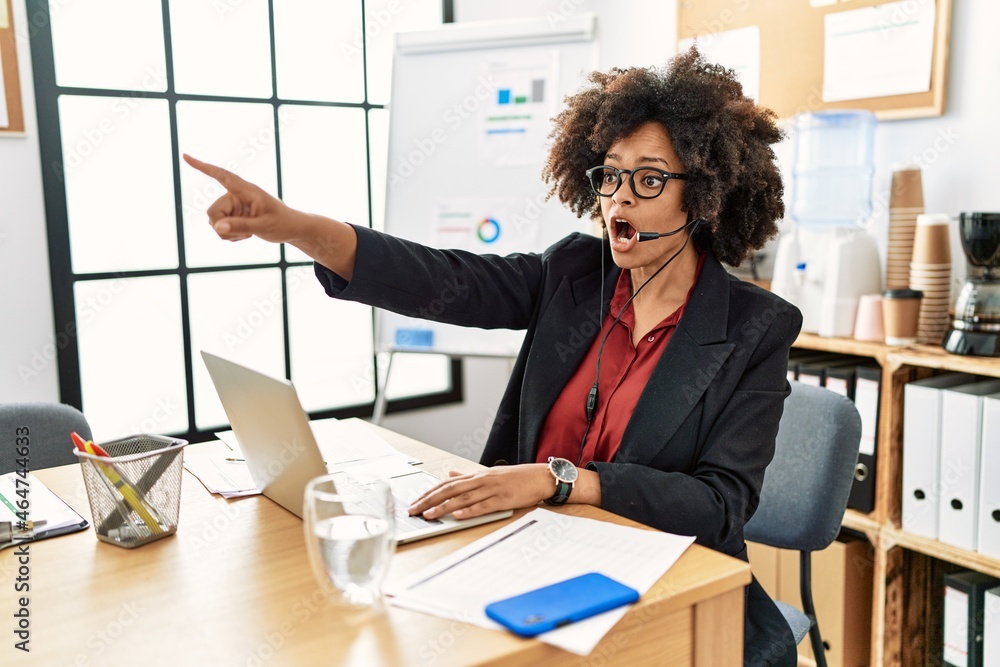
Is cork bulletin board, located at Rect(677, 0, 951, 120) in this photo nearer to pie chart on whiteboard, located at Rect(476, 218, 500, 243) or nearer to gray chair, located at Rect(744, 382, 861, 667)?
pie chart on whiteboard, located at Rect(476, 218, 500, 243)

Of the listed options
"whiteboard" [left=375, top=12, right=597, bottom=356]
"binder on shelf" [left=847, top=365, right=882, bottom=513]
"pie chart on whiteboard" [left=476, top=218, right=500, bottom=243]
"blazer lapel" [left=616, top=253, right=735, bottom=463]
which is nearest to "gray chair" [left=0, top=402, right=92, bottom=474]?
"blazer lapel" [left=616, top=253, right=735, bottom=463]

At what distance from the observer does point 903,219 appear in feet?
7.59

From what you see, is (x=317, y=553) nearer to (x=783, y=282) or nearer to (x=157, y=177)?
(x=783, y=282)

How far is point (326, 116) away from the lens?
3.13 meters

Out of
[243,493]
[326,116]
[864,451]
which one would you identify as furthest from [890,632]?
[326,116]

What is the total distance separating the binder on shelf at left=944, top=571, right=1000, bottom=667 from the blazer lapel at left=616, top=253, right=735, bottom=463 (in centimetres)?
116

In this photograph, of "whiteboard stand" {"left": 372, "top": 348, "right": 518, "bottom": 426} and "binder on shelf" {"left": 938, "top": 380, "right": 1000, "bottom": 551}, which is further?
"whiteboard stand" {"left": 372, "top": 348, "right": 518, "bottom": 426}

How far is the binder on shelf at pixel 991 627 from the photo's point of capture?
202cm

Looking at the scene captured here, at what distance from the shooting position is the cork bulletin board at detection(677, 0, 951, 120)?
7.90 feet

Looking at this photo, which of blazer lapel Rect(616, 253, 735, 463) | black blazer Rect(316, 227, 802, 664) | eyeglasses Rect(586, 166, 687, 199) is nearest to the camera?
black blazer Rect(316, 227, 802, 664)

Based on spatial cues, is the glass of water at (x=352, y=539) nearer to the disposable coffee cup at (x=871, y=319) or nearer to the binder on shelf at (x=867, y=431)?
the binder on shelf at (x=867, y=431)

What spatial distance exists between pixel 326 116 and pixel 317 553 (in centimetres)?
250

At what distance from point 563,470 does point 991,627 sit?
1442mm

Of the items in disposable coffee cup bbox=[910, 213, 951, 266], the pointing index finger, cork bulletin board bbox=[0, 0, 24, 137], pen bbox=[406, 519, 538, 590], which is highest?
cork bulletin board bbox=[0, 0, 24, 137]
